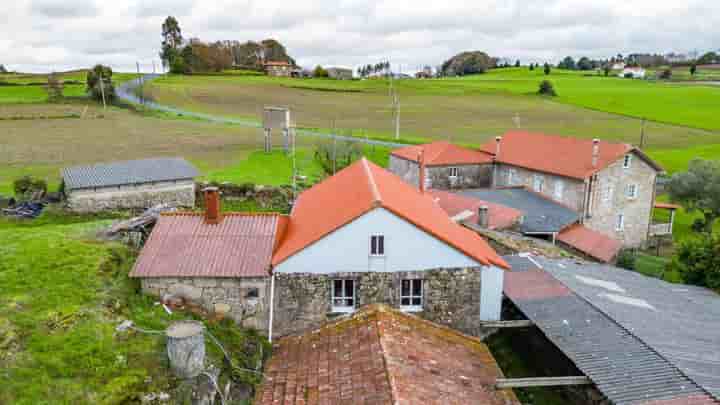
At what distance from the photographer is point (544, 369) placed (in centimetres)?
1750

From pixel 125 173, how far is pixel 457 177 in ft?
90.0

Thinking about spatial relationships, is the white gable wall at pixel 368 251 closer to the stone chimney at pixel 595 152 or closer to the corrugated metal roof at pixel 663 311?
the corrugated metal roof at pixel 663 311

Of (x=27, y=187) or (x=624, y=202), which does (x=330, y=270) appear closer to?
(x=27, y=187)

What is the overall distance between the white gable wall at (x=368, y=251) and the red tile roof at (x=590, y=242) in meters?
19.2

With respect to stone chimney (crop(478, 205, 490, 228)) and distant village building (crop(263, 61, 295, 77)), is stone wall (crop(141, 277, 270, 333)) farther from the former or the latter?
distant village building (crop(263, 61, 295, 77))

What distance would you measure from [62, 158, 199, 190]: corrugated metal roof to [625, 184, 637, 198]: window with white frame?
30.8 m

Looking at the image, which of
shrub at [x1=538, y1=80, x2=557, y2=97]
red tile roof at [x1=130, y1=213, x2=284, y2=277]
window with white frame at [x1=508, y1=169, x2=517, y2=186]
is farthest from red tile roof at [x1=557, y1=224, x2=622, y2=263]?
shrub at [x1=538, y1=80, x2=557, y2=97]

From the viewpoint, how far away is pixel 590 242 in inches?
1298

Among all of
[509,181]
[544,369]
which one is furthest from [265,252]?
[509,181]

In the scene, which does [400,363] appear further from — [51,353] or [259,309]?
[51,353]

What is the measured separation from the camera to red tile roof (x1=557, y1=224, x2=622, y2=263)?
3148cm

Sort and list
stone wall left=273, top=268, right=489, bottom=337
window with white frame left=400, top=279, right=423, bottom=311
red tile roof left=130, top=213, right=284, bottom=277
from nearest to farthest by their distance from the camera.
Result: red tile roof left=130, top=213, right=284, bottom=277 → stone wall left=273, top=268, right=489, bottom=337 → window with white frame left=400, top=279, right=423, bottom=311

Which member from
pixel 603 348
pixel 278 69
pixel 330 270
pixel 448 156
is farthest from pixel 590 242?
pixel 278 69

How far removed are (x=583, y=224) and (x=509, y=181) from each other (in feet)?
27.6
